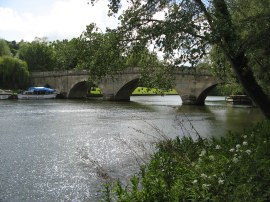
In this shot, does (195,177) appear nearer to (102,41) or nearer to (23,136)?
(102,41)

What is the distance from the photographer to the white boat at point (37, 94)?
6200cm

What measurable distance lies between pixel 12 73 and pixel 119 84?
23.3 m

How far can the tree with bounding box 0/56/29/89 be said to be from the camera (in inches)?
2675

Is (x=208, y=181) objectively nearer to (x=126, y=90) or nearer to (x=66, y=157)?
(x=66, y=157)

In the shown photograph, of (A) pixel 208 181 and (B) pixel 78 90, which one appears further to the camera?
(B) pixel 78 90

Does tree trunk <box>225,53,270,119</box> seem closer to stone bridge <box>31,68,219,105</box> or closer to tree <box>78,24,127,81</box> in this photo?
tree <box>78,24,127,81</box>

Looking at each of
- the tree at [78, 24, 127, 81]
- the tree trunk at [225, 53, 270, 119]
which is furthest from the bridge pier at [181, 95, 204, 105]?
the tree at [78, 24, 127, 81]

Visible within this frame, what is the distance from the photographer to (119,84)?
184 feet

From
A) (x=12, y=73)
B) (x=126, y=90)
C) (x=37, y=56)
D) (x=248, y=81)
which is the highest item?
(x=37, y=56)

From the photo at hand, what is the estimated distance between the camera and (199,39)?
10172 millimetres

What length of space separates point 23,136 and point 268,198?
16.3 m

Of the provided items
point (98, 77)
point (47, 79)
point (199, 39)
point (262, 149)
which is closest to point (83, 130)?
point (98, 77)

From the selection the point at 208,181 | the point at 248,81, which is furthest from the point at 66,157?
the point at 208,181

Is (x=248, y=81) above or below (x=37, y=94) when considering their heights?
above
